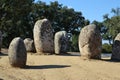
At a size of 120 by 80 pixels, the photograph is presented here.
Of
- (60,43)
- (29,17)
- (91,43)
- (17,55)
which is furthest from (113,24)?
(17,55)

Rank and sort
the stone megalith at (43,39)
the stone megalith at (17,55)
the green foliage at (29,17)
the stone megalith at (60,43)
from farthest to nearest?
the green foliage at (29,17), the stone megalith at (60,43), the stone megalith at (43,39), the stone megalith at (17,55)

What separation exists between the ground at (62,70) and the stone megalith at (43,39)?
145 inches

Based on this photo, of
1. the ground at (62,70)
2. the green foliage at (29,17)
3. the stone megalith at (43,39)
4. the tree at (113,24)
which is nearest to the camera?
the ground at (62,70)

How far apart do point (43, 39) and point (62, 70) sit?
8.19m

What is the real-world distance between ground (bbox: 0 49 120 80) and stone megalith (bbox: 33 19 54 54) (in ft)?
12.1

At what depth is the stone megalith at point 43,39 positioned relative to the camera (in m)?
27.7

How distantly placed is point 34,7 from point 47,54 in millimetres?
30224

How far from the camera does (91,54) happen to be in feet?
78.8

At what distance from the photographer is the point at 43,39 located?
27.8 metres

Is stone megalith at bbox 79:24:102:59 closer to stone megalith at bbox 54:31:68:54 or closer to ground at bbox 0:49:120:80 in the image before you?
ground at bbox 0:49:120:80

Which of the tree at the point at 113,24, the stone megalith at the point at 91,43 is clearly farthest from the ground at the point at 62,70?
the tree at the point at 113,24

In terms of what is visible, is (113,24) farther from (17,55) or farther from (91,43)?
(17,55)

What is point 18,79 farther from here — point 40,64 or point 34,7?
point 34,7

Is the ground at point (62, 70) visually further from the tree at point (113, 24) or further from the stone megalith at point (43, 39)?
the tree at point (113, 24)
